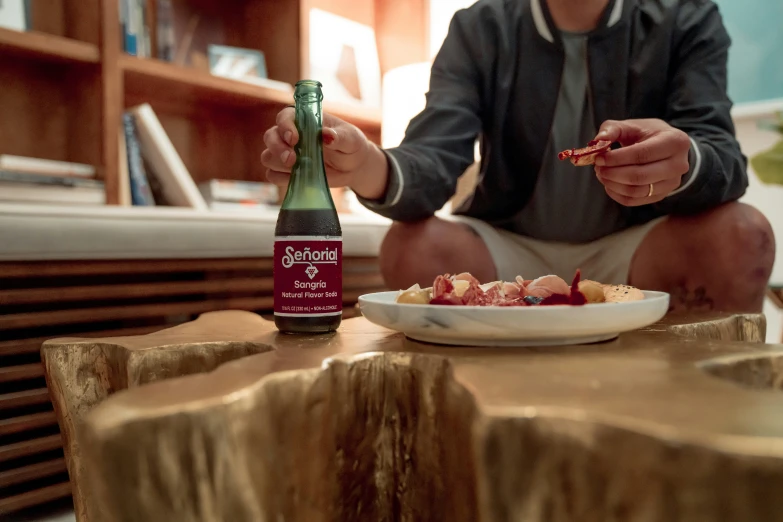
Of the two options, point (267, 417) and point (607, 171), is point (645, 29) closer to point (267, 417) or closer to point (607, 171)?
point (607, 171)

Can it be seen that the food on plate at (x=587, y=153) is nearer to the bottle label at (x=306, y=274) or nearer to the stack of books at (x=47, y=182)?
the bottle label at (x=306, y=274)

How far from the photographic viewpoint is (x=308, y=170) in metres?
0.66

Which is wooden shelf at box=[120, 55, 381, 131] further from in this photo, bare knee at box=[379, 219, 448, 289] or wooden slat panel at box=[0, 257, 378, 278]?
bare knee at box=[379, 219, 448, 289]

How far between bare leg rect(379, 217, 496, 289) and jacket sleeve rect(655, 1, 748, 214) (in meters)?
0.34

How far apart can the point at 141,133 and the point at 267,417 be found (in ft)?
4.51

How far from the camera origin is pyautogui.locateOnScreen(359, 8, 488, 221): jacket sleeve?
39.5 inches

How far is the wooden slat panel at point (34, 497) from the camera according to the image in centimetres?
95

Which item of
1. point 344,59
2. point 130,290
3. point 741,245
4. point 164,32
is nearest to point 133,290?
point 130,290

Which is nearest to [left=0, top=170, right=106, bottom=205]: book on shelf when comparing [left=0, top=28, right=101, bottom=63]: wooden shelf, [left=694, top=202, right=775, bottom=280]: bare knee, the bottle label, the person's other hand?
[left=0, top=28, right=101, bottom=63]: wooden shelf

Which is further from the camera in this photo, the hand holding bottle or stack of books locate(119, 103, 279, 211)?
stack of books locate(119, 103, 279, 211)

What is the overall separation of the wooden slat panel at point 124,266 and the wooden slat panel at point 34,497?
0.37 metres

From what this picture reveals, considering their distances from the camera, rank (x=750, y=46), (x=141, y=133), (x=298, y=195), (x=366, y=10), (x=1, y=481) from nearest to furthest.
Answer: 1. (x=298, y=195)
2. (x=1, y=481)
3. (x=141, y=133)
4. (x=750, y=46)
5. (x=366, y=10)

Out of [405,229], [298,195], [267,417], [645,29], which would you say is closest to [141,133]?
[405,229]

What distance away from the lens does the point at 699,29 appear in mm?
1124
